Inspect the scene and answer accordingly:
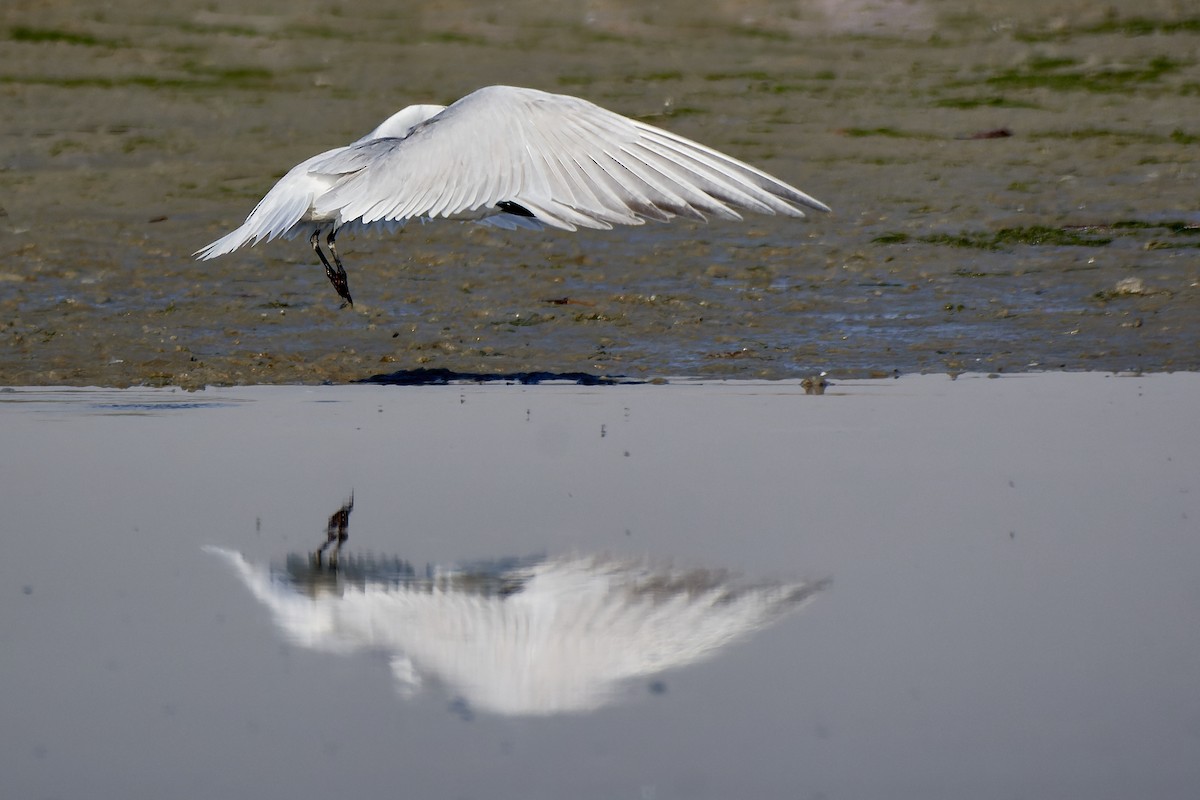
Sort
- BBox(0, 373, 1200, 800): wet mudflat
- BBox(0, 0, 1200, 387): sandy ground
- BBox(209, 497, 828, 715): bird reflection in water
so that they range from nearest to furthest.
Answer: BBox(0, 373, 1200, 800): wet mudflat → BBox(209, 497, 828, 715): bird reflection in water → BBox(0, 0, 1200, 387): sandy ground

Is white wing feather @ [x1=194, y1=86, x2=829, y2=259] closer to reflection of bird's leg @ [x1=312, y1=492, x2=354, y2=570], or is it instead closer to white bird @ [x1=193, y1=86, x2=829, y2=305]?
white bird @ [x1=193, y1=86, x2=829, y2=305]

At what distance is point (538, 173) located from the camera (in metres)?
4.27

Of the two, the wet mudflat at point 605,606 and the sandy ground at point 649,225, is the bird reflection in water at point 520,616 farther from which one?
the sandy ground at point 649,225

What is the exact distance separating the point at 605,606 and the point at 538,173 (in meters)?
1.40

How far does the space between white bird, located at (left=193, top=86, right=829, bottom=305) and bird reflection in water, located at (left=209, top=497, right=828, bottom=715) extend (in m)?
0.91

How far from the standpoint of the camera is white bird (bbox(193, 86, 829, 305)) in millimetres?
4004

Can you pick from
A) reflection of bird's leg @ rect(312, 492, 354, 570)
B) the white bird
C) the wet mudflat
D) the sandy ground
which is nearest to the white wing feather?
the white bird

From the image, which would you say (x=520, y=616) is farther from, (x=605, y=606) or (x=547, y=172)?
(x=547, y=172)

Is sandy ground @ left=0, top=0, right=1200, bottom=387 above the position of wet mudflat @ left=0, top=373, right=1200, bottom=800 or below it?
above

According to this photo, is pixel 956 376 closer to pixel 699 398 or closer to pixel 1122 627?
pixel 699 398

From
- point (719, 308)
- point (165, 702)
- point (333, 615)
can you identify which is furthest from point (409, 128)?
point (165, 702)

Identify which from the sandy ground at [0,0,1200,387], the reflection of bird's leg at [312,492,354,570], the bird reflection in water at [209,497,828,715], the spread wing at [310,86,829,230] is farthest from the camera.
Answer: the sandy ground at [0,0,1200,387]

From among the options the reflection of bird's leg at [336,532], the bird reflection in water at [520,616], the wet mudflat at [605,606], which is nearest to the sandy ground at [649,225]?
the wet mudflat at [605,606]

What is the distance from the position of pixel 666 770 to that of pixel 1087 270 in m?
5.51
